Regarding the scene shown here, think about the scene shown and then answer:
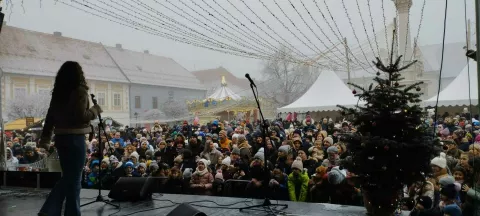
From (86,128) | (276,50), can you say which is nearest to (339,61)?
(276,50)

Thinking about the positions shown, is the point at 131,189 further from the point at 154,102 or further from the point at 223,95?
the point at 223,95

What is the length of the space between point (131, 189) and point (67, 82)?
6.52 ft

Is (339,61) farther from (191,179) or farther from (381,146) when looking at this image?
(381,146)

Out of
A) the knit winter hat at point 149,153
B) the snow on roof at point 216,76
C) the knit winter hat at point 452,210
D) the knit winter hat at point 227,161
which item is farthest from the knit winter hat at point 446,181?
the snow on roof at point 216,76

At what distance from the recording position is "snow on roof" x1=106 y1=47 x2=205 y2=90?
9.65 metres

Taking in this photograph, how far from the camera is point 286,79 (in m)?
12.8

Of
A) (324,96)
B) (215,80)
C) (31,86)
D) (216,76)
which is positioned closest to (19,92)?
(31,86)

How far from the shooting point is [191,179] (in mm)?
5973

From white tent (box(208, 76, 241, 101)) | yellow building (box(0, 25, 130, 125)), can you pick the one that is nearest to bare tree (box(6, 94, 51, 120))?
yellow building (box(0, 25, 130, 125))

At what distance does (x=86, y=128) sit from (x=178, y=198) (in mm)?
2096

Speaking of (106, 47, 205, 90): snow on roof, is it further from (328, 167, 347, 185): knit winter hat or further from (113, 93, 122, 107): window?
(328, 167, 347, 185): knit winter hat

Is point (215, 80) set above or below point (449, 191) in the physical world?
above

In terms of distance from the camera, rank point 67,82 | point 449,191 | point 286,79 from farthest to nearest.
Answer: point 286,79
point 449,191
point 67,82

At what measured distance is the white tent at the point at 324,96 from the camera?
496 inches
